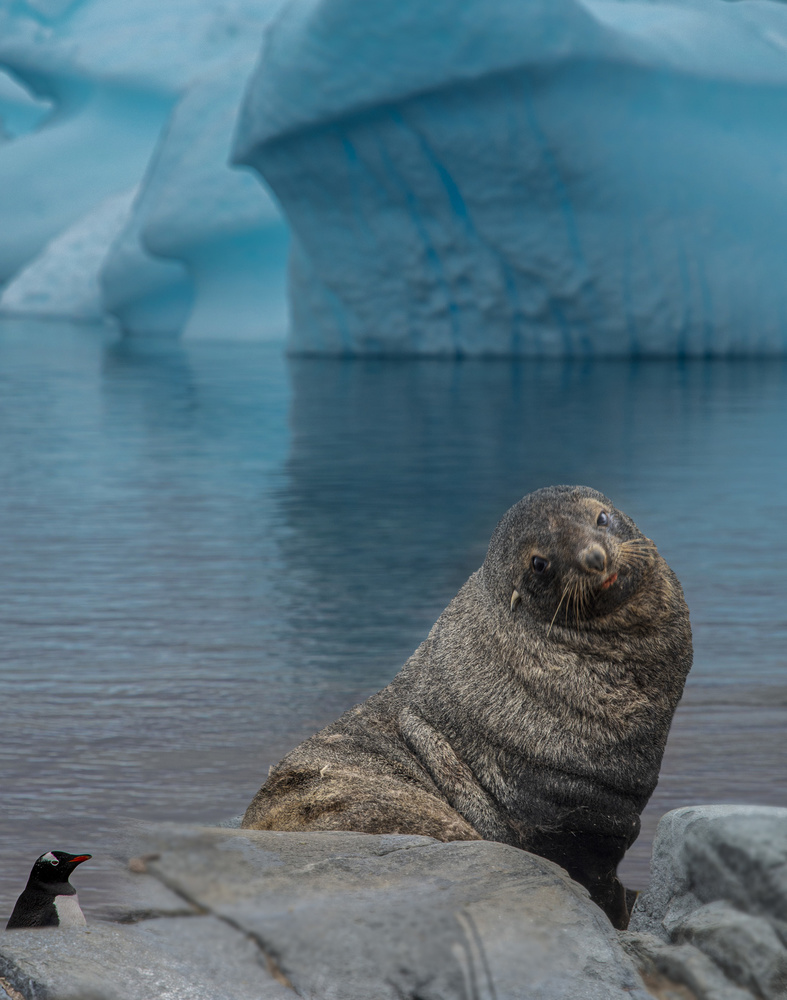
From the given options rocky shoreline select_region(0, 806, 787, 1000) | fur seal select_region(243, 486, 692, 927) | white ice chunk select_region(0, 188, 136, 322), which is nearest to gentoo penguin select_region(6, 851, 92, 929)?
rocky shoreline select_region(0, 806, 787, 1000)

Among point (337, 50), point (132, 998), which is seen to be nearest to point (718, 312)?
point (337, 50)

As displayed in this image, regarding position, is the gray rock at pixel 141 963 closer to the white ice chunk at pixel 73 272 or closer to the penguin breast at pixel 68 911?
the penguin breast at pixel 68 911

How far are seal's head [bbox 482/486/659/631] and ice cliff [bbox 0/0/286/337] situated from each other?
959 inches

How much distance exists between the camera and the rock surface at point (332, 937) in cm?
185

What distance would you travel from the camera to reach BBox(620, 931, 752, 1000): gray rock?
80.2 inches

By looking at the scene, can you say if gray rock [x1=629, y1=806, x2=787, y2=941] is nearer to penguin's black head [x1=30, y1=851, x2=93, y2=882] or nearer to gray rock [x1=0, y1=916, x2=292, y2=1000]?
gray rock [x1=0, y1=916, x2=292, y2=1000]

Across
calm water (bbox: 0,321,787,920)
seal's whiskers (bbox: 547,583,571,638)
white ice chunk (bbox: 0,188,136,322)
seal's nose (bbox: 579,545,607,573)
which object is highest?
white ice chunk (bbox: 0,188,136,322)

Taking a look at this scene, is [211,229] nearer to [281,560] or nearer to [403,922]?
[281,560]

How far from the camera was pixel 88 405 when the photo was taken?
16828 mm

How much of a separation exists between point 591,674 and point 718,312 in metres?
19.5

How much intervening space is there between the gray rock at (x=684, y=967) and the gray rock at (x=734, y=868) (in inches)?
2.6

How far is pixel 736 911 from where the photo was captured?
2.08 meters

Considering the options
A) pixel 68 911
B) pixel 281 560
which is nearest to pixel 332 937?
pixel 68 911

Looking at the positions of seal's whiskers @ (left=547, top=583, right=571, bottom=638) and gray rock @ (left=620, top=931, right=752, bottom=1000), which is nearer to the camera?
gray rock @ (left=620, top=931, right=752, bottom=1000)
